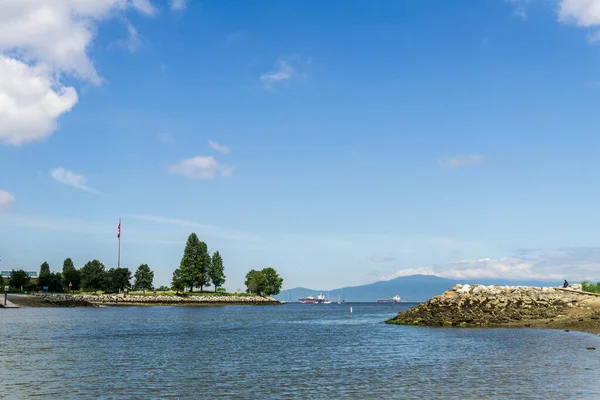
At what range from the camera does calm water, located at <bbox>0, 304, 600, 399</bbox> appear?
30250 mm

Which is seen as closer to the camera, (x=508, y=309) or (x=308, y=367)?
(x=308, y=367)

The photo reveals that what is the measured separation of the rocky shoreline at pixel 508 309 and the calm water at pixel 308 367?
10676 millimetres

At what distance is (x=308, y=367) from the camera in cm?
4072

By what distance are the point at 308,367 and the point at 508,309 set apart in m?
51.9

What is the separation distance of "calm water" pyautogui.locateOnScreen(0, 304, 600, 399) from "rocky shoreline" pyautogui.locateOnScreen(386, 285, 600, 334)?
1068cm

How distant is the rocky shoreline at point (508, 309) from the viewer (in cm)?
7431

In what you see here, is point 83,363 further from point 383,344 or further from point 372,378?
point 383,344

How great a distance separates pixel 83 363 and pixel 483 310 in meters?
59.8

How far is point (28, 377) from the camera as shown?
34.9 meters

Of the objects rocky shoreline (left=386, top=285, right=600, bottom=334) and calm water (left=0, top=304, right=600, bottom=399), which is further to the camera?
rocky shoreline (left=386, top=285, right=600, bottom=334)

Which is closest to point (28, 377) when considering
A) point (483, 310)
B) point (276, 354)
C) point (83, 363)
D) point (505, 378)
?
point (83, 363)

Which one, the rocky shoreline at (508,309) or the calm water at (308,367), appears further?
the rocky shoreline at (508,309)

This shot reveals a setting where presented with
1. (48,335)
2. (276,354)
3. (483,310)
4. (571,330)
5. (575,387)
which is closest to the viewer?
(575,387)

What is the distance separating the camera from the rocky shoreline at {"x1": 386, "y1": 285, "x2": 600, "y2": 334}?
74312 mm
